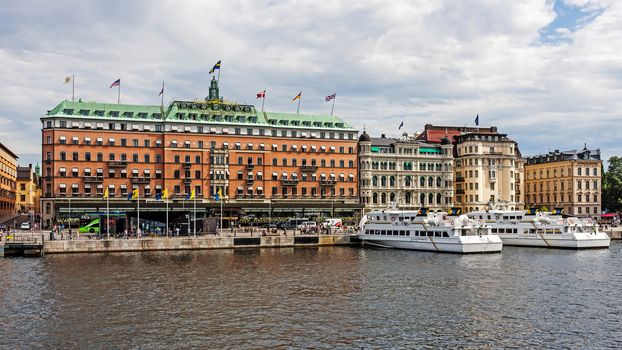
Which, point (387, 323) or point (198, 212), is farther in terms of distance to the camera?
point (198, 212)

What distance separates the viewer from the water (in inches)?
1647

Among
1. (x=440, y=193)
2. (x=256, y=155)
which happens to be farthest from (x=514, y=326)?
(x=440, y=193)

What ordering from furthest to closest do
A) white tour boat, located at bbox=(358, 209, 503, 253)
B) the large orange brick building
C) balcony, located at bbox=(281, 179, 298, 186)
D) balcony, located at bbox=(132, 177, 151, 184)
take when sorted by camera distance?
1. balcony, located at bbox=(281, 179, 298, 186)
2. balcony, located at bbox=(132, 177, 151, 184)
3. the large orange brick building
4. white tour boat, located at bbox=(358, 209, 503, 253)

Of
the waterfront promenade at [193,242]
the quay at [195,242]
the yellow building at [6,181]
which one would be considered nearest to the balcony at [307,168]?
the waterfront promenade at [193,242]

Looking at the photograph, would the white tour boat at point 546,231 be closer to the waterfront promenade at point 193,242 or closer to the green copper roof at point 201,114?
the waterfront promenade at point 193,242

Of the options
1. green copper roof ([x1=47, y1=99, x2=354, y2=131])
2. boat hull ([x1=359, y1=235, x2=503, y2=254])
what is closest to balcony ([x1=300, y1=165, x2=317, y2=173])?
green copper roof ([x1=47, y1=99, x2=354, y2=131])

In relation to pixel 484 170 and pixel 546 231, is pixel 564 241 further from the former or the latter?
pixel 484 170

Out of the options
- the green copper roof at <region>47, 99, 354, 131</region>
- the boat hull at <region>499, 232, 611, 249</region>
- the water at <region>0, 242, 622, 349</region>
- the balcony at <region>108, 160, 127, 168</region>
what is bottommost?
the water at <region>0, 242, 622, 349</region>

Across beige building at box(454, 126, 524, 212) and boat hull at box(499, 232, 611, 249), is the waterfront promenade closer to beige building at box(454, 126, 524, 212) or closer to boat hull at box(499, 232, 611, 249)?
boat hull at box(499, 232, 611, 249)

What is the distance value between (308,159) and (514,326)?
110854 mm

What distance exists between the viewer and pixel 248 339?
4141cm

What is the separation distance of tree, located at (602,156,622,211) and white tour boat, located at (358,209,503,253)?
9789cm

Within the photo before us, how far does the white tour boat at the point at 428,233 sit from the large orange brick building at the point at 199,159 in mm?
37347

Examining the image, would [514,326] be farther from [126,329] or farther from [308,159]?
[308,159]
